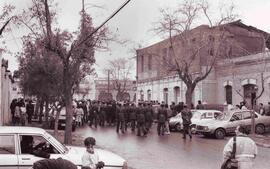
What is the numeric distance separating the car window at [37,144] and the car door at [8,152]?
0.18m

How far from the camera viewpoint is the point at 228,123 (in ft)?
84.6

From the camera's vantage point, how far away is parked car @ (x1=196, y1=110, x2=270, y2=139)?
25.6 m

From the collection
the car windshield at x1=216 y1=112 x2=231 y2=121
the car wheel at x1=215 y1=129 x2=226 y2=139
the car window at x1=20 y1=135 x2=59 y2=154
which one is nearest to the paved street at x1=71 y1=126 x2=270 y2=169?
the car wheel at x1=215 y1=129 x2=226 y2=139

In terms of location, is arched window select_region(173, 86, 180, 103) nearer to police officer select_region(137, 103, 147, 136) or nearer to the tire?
the tire

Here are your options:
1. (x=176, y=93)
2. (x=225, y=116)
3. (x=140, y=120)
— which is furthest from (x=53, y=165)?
(x=176, y=93)

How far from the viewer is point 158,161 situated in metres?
16.4

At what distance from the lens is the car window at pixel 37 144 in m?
9.28

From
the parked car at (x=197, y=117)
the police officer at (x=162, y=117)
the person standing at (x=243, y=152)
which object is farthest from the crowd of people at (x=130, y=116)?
the person standing at (x=243, y=152)

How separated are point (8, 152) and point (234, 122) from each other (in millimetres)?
18468

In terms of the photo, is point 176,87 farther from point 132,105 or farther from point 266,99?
point 132,105

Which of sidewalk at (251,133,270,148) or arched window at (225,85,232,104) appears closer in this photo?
sidewalk at (251,133,270,148)

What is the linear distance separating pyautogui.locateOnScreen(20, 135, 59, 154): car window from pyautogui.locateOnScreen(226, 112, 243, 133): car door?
17.5m

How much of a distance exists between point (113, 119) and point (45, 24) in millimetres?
15212

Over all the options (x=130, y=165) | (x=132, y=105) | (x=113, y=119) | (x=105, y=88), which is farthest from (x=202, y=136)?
(x=105, y=88)
